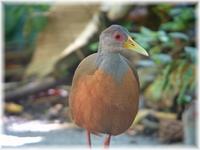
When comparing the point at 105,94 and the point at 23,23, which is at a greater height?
the point at 23,23

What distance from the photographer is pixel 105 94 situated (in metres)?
1.72

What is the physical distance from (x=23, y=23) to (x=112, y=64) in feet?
2.46

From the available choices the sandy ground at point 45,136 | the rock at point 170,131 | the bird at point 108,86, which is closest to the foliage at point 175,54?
the rock at point 170,131

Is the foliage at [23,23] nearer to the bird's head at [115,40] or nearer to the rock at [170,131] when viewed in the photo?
the bird's head at [115,40]

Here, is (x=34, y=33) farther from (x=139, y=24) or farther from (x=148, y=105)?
(x=148, y=105)

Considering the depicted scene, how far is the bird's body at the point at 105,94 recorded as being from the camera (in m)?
1.71

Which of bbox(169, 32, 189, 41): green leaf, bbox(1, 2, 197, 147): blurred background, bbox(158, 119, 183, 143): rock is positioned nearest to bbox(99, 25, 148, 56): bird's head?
bbox(1, 2, 197, 147): blurred background

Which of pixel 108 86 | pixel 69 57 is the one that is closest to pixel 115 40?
pixel 108 86

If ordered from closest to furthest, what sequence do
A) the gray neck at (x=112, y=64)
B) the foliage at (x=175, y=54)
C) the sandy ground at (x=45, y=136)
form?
the gray neck at (x=112, y=64), the sandy ground at (x=45, y=136), the foliage at (x=175, y=54)

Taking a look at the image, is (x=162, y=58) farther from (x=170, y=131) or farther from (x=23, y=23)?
(x=23, y=23)

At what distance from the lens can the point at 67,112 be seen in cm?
214

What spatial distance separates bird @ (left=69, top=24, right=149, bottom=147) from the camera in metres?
1.71

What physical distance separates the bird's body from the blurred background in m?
0.42

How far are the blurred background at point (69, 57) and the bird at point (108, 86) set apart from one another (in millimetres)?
421
